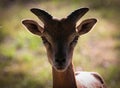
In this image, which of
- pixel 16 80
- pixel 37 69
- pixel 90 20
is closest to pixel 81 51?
pixel 37 69

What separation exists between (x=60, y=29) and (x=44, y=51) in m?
8.08

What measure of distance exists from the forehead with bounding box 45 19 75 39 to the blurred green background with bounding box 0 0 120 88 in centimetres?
502

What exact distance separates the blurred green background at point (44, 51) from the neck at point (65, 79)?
15.4 feet

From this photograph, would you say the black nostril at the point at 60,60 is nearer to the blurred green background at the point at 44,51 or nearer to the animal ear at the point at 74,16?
the animal ear at the point at 74,16

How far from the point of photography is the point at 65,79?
7.95m

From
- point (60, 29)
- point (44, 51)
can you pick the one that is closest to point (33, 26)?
point (60, 29)

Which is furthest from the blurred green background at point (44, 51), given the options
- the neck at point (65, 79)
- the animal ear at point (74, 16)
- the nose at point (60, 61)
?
the nose at point (60, 61)

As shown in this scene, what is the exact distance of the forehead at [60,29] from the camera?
7.68 meters

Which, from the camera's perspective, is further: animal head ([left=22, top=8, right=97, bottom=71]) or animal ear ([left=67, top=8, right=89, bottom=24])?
animal ear ([left=67, top=8, right=89, bottom=24])

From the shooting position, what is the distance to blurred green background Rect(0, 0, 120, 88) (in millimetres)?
13729

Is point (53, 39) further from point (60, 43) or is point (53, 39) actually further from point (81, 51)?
point (81, 51)

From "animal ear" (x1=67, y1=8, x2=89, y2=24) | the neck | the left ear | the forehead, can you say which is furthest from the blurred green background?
the forehead

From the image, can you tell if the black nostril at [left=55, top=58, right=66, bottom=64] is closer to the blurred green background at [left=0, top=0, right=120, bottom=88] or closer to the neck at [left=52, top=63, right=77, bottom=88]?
the neck at [left=52, top=63, right=77, bottom=88]

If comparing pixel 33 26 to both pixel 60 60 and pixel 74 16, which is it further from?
pixel 60 60
